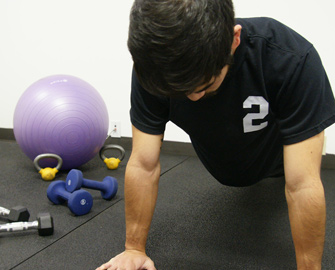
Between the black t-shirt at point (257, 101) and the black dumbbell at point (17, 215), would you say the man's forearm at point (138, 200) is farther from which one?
the black dumbbell at point (17, 215)

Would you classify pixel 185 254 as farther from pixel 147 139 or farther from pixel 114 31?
pixel 114 31

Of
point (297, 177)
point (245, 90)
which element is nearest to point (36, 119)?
point (245, 90)

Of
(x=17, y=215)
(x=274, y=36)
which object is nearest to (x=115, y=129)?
(x=17, y=215)

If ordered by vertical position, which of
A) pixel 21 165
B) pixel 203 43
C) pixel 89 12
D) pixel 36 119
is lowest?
pixel 21 165

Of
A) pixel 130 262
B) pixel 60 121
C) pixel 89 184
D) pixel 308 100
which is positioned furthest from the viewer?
pixel 60 121

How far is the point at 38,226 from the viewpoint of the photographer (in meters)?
1.39

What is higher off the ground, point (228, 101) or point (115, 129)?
point (228, 101)

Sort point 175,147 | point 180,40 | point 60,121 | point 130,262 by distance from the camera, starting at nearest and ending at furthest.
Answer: point 180,40 < point 130,262 < point 60,121 < point 175,147

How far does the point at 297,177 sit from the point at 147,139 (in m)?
0.43

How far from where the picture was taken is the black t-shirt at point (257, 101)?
0.90 meters

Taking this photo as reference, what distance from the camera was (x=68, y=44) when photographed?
2.74 metres

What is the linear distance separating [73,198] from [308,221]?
0.97 meters

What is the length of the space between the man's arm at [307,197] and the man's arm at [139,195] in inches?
15.5

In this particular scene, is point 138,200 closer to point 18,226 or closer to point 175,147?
point 18,226
